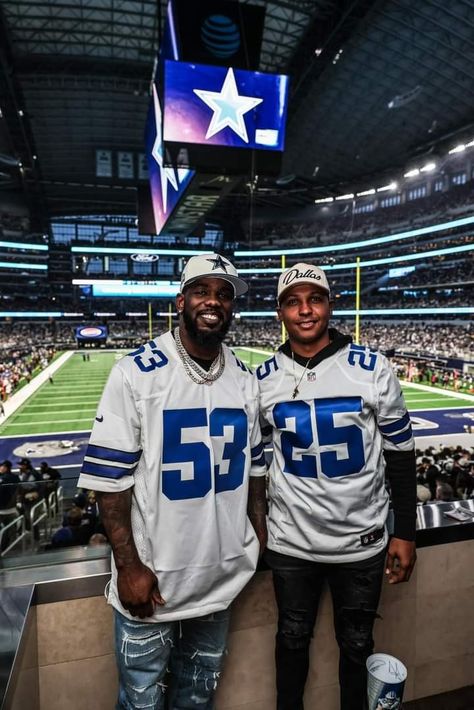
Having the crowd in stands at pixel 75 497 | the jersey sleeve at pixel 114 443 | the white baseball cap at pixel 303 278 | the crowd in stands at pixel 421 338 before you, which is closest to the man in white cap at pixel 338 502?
the white baseball cap at pixel 303 278

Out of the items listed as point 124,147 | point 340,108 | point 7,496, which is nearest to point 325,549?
point 7,496

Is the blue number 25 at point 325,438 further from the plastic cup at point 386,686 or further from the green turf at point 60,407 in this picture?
the green turf at point 60,407

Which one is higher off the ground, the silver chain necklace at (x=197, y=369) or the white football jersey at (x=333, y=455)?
the silver chain necklace at (x=197, y=369)

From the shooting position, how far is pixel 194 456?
1583 mm

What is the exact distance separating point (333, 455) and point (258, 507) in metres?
0.39

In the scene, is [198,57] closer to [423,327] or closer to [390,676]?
[390,676]

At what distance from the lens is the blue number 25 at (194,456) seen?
156cm

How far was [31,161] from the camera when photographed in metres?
41.5

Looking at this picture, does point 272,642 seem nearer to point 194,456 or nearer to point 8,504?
point 194,456

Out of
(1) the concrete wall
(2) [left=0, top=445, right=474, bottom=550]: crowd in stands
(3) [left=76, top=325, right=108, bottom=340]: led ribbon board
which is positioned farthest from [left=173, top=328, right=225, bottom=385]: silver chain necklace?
(3) [left=76, top=325, right=108, bottom=340]: led ribbon board

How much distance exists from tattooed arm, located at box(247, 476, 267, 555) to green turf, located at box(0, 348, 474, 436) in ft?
45.7

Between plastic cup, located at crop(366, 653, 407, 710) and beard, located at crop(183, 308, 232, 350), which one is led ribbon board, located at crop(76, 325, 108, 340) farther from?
plastic cup, located at crop(366, 653, 407, 710)

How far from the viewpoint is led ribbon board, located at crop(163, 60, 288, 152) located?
809 centimetres

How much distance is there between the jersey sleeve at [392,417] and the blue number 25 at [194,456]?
662mm
